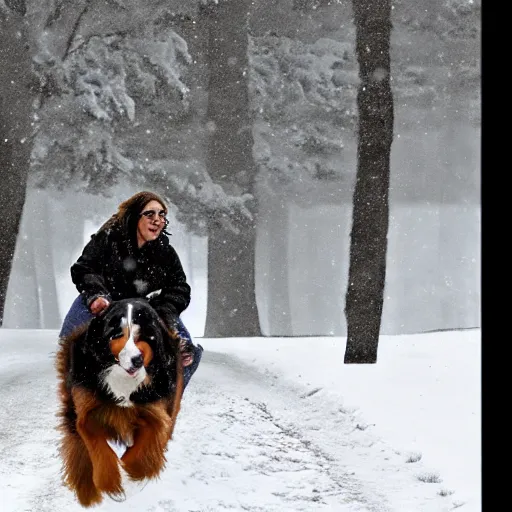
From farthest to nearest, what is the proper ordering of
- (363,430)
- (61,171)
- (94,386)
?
(61,171) < (363,430) < (94,386)

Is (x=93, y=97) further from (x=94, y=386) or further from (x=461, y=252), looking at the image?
(x=461, y=252)

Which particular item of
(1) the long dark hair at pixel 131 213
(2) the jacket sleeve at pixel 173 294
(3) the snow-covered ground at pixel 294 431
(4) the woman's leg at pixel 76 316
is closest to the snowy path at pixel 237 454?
(3) the snow-covered ground at pixel 294 431

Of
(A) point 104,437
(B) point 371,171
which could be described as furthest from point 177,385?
(B) point 371,171

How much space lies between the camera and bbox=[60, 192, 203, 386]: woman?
13.8ft

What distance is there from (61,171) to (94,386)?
1.39 meters

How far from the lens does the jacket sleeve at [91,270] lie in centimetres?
423

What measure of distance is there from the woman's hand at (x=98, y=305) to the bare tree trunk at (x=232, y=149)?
810mm

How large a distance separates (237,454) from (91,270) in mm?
1274

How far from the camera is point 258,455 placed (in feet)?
14.0

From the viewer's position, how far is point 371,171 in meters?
4.84

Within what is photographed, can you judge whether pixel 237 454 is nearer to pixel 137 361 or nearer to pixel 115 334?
pixel 137 361

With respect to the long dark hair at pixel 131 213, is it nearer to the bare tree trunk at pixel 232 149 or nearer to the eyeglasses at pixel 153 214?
the eyeglasses at pixel 153 214

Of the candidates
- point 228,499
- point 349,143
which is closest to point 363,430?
point 228,499

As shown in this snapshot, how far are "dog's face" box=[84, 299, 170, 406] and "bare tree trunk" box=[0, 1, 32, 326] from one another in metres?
0.99
